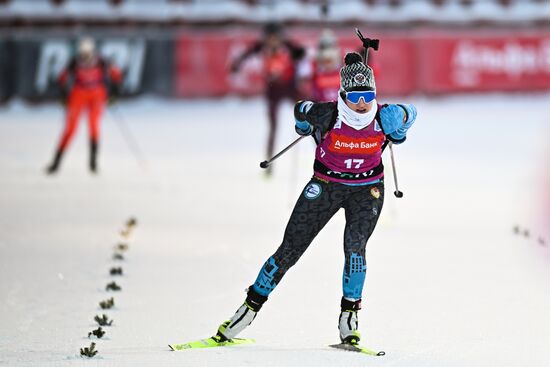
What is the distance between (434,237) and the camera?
40.9ft

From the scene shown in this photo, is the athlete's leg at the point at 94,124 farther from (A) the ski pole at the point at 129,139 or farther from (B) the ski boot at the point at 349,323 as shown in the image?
(B) the ski boot at the point at 349,323

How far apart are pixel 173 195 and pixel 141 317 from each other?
6935mm

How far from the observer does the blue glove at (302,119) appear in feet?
25.1

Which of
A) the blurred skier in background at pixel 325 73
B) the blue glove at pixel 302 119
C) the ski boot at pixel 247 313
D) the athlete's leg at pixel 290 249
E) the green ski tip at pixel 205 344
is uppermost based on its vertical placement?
the blurred skier in background at pixel 325 73

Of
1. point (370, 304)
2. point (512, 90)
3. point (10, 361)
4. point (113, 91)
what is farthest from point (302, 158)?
point (10, 361)

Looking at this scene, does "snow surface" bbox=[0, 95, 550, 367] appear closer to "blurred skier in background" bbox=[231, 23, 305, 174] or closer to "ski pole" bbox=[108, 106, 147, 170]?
"ski pole" bbox=[108, 106, 147, 170]

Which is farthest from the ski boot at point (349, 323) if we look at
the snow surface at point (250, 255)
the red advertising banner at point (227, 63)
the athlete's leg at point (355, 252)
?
the red advertising banner at point (227, 63)

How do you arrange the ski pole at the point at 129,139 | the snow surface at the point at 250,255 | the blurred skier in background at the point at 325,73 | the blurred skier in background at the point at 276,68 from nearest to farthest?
1. the snow surface at the point at 250,255
2. the blurred skier in background at the point at 325,73
3. the blurred skier in background at the point at 276,68
4. the ski pole at the point at 129,139

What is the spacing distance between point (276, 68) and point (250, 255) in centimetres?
686

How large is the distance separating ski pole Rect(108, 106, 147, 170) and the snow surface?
0.17 m

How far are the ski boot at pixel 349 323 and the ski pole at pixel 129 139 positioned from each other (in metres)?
10.9

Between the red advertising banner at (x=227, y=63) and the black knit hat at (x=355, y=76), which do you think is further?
the red advertising banner at (x=227, y=63)

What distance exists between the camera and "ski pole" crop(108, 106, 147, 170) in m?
19.0

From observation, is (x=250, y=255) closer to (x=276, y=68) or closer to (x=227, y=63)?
(x=276, y=68)
